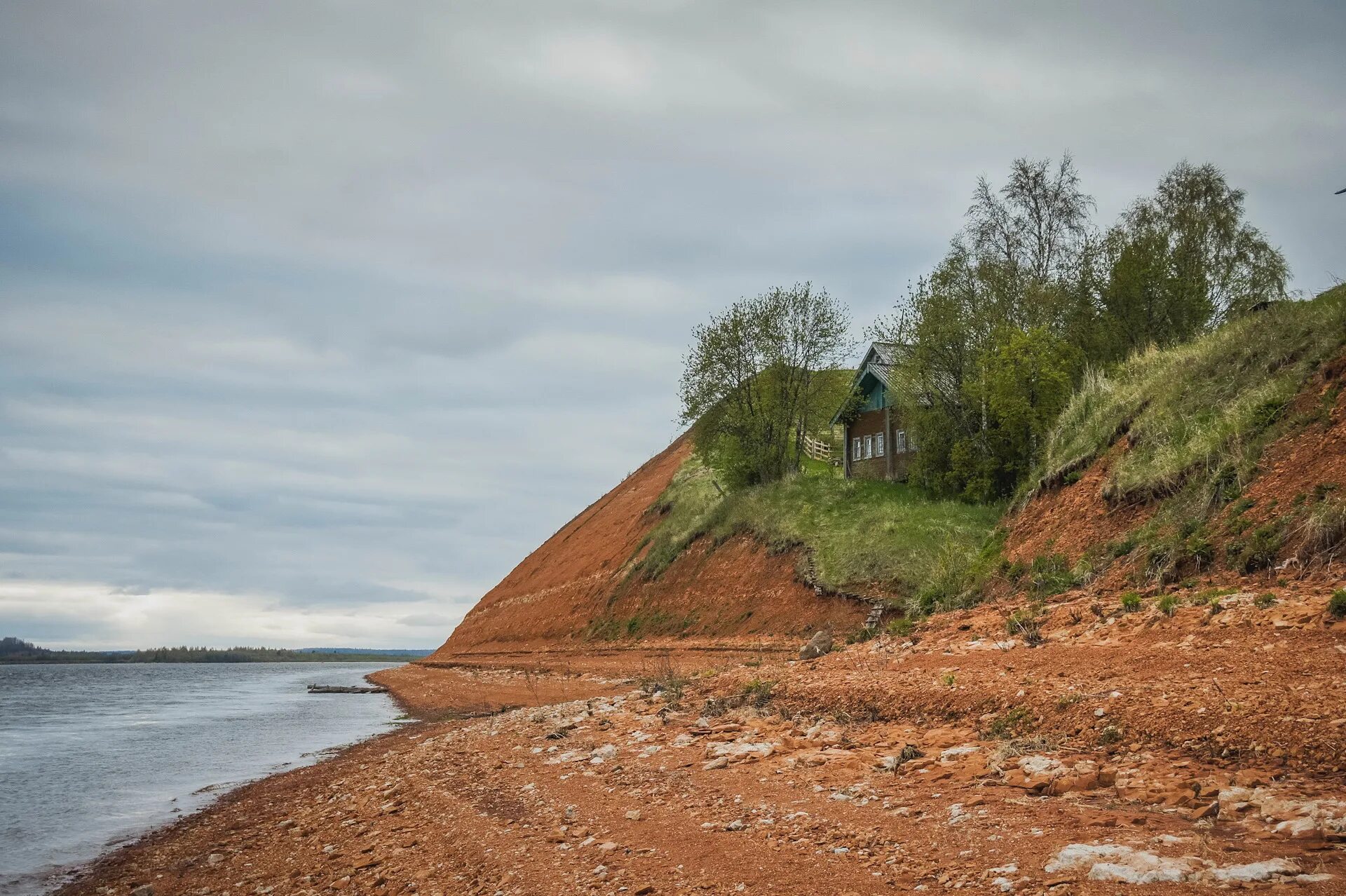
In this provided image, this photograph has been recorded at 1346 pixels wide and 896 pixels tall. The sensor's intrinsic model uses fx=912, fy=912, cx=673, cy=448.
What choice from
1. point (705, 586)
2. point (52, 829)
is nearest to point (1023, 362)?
point (705, 586)

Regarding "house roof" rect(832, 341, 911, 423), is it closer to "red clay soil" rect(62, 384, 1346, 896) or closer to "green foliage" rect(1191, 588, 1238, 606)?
"red clay soil" rect(62, 384, 1346, 896)

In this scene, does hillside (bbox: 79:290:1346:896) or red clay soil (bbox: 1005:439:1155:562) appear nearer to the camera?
hillside (bbox: 79:290:1346:896)

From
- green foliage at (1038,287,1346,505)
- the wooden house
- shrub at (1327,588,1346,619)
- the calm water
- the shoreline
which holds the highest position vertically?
the wooden house

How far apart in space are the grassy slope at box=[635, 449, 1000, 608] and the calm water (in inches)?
600

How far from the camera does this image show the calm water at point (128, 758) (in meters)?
13.2

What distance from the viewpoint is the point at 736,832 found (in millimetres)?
7703

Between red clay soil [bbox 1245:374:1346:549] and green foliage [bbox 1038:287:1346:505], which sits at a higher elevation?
green foliage [bbox 1038:287:1346:505]

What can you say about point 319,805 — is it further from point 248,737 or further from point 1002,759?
point 248,737

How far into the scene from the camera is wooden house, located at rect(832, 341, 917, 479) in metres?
47.9

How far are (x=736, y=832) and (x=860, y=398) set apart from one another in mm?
45593

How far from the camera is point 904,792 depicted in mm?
8055

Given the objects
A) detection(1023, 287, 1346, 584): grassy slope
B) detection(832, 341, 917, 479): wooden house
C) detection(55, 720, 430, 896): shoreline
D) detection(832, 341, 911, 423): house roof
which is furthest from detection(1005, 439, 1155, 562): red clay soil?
detection(832, 341, 917, 479): wooden house

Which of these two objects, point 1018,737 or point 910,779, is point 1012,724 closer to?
point 1018,737

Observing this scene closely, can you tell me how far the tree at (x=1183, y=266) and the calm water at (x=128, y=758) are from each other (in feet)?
103
